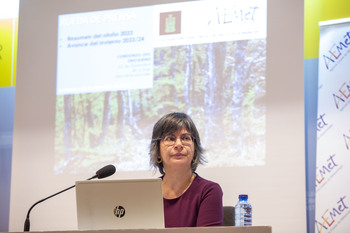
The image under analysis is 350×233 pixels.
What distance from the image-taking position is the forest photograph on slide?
370 cm

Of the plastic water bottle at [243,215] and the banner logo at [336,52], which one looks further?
the banner logo at [336,52]

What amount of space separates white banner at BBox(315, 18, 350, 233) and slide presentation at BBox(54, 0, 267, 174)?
0.40 metres

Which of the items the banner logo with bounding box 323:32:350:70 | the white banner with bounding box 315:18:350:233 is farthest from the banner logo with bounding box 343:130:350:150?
the banner logo with bounding box 323:32:350:70

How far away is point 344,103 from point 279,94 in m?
0.44

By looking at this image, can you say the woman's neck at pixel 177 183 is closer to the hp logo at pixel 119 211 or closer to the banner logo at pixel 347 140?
the hp logo at pixel 119 211

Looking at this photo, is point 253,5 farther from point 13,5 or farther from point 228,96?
point 13,5

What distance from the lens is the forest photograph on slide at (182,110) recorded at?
370 cm

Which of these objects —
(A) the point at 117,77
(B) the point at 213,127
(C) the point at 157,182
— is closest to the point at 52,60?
(A) the point at 117,77

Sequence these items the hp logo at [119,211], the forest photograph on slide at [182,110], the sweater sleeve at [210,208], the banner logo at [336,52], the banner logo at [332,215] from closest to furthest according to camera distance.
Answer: the hp logo at [119,211]
the sweater sleeve at [210,208]
the banner logo at [332,215]
the banner logo at [336,52]
the forest photograph on slide at [182,110]

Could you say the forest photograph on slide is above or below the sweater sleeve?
above

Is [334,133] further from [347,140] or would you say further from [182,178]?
[182,178]

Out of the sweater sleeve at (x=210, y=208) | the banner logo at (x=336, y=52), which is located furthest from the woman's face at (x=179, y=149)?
the banner logo at (x=336, y=52)

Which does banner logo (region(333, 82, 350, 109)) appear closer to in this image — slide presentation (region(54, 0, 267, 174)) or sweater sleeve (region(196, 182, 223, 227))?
slide presentation (region(54, 0, 267, 174))

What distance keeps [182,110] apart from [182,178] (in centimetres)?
137
